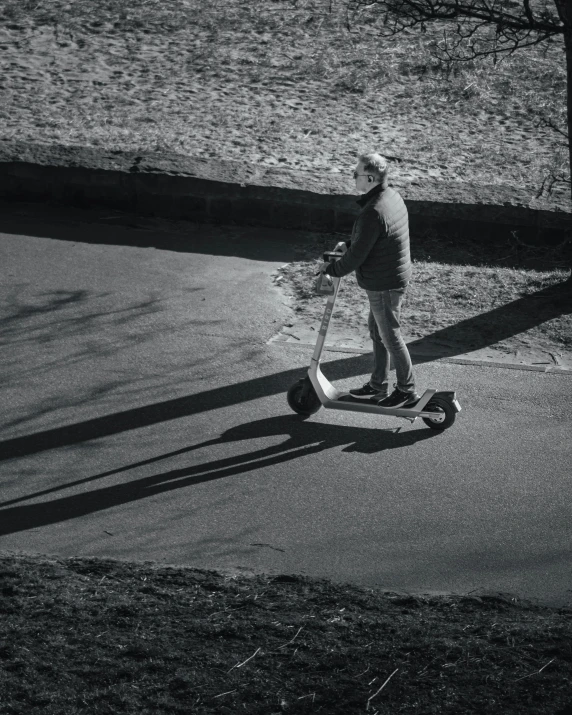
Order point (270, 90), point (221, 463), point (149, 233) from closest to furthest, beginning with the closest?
Result: point (221, 463)
point (149, 233)
point (270, 90)

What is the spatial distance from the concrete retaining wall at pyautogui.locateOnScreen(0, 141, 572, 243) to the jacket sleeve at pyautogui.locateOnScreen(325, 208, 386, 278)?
164 inches

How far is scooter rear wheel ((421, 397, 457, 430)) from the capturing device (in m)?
7.08

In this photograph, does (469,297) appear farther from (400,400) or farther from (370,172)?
(370,172)

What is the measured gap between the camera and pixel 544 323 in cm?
903

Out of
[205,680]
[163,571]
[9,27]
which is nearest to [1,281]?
[163,571]

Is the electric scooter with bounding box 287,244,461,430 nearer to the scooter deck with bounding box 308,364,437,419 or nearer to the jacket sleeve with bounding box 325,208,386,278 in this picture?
the scooter deck with bounding box 308,364,437,419

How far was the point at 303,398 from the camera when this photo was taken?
7.28 meters

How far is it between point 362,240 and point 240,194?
458 cm

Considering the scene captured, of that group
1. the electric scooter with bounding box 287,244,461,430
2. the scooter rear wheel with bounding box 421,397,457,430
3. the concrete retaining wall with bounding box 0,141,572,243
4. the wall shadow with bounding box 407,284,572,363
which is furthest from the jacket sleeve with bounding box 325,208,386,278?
the concrete retaining wall with bounding box 0,141,572,243

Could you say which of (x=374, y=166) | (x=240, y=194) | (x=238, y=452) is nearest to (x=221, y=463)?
(x=238, y=452)

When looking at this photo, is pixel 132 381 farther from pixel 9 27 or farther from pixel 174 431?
pixel 9 27

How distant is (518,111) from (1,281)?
8891 millimetres

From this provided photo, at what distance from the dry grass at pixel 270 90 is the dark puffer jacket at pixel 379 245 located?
485cm

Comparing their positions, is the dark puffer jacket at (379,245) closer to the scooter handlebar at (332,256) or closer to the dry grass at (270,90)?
the scooter handlebar at (332,256)
